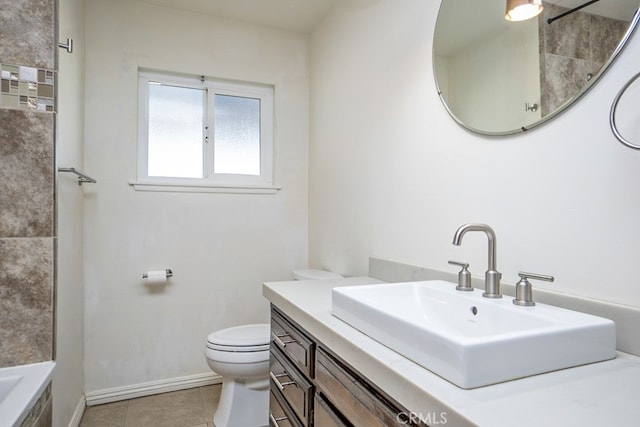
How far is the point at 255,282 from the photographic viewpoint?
2689 millimetres

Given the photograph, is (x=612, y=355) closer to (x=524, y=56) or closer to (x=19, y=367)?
(x=524, y=56)

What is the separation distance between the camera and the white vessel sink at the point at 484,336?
26.7 inches

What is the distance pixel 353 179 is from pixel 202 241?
1150mm

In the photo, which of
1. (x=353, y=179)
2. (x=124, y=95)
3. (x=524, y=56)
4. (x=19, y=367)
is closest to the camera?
(x=524, y=56)

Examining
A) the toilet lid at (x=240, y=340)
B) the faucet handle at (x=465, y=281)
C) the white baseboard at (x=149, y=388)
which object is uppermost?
the faucet handle at (x=465, y=281)

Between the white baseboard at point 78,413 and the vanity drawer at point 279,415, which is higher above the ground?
the vanity drawer at point 279,415

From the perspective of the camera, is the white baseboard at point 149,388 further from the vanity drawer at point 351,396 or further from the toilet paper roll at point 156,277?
the vanity drawer at point 351,396

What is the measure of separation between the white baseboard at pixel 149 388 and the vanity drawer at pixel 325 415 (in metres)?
1.66

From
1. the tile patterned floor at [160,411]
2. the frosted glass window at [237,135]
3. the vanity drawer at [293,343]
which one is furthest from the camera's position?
the frosted glass window at [237,135]

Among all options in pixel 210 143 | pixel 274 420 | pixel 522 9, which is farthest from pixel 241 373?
pixel 522 9

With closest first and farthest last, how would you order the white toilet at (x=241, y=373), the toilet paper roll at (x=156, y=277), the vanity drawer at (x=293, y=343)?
the vanity drawer at (x=293, y=343)
the white toilet at (x=241, y=373)
the toilet paper roll at (x=156, y=277)

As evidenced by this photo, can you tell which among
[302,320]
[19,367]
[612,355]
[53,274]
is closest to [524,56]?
[612,355]

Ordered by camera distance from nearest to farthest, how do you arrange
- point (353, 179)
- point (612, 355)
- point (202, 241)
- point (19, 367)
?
point (612, 355) → point (19, 367) → point (353, 179) → point (202, 241)

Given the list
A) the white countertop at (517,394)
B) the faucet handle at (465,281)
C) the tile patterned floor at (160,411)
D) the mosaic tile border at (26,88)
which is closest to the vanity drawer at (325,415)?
the white countertop at (517,394)
